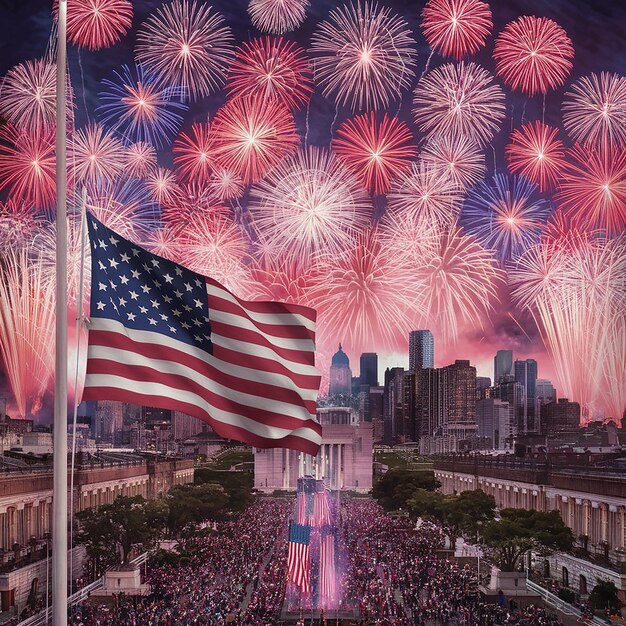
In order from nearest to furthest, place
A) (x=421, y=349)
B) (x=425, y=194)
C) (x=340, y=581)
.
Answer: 1. (x=340, y=581)
2. (x=425, y=194)
3. (x=421, y=349)

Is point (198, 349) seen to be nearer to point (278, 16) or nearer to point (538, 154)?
point (278, 16)

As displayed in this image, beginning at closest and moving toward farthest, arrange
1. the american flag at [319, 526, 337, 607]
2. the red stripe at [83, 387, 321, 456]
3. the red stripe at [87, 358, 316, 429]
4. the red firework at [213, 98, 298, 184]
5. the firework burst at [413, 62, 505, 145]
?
the red stripe at [83, 387, 321, 456]
the red stripe at [87, 358, 316, 429]
the american flag at [319, 526, 337, 607]
the red firework at [213, 98, 298, 184]
the firework burst at [413, 62, 505, 145]

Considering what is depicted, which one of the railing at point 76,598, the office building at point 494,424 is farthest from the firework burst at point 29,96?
the office building at point 494,424


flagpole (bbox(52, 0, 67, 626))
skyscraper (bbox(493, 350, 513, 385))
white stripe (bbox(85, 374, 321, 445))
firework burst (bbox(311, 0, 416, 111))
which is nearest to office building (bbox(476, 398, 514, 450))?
skyscraper (bbox(493, 350, 513, 385))

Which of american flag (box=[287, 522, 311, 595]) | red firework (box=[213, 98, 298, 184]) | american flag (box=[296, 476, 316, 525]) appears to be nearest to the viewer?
american flag (box=[287, 522, 311, 595])

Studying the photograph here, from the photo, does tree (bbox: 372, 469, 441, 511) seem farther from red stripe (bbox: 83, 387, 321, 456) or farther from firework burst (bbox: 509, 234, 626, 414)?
red stripe (bbox: 83, 387, 321, 456)

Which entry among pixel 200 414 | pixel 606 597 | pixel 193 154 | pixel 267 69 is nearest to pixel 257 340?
pixel 200 414

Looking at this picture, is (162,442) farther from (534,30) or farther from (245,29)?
(534,30)
